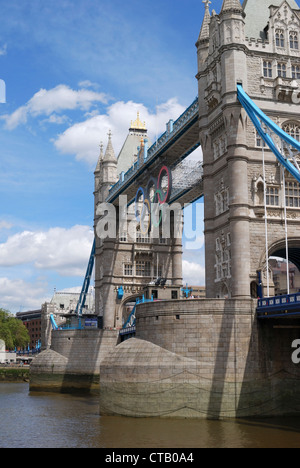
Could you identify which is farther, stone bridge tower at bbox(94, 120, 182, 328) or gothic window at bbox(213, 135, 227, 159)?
stone bridge tower at bbox(94, 120, 182, 328)

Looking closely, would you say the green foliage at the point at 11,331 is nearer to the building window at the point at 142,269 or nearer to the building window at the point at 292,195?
the building window at the point at 142,269

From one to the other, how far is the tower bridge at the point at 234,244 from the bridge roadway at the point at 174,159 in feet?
0.81

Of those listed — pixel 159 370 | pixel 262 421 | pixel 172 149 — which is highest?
pixel 172 149

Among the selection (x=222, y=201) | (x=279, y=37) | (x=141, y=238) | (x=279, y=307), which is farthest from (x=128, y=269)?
(x=279, y=307)

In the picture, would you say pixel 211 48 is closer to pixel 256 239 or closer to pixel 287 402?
pixel 256 239

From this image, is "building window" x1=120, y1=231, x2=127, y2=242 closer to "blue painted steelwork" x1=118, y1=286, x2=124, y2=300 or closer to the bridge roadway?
the bridge roadway

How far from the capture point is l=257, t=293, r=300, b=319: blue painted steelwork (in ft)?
107

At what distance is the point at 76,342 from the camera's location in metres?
70.3

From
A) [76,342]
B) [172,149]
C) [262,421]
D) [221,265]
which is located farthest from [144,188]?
[262,421]

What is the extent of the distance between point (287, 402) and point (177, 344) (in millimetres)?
7771

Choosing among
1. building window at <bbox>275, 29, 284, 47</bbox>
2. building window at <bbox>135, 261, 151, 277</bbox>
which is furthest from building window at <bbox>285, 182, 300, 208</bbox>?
building window at <bbox>135, 261, 151, 277</bbox>

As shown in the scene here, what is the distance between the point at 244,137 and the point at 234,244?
26.2 feet

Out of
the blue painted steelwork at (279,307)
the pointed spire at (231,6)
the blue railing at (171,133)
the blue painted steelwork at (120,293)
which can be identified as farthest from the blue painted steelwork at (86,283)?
the blue painted steelwork at (279,307)

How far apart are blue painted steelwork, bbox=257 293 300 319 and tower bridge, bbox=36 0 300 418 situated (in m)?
0.09
